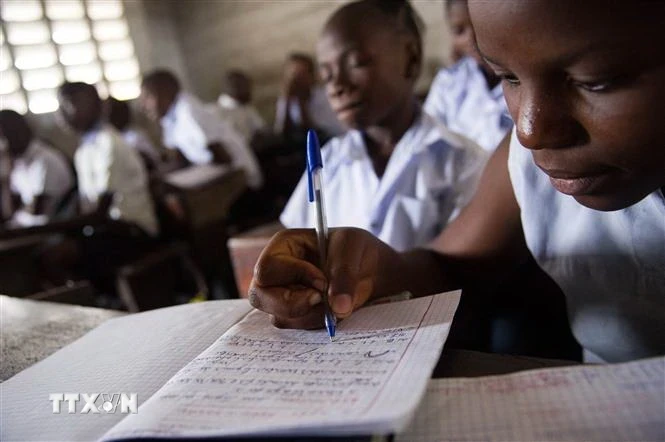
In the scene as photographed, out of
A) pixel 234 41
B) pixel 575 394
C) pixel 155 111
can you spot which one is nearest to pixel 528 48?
pixel 575 394

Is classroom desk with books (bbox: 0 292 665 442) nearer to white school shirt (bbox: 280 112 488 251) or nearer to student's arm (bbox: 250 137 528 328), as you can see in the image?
student's arm (bbox: 250 137 528 328)

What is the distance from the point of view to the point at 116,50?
5391 millimetres

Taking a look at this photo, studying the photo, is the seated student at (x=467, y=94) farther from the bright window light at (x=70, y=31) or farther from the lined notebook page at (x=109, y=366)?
the bright window light at (x=70, y=31)

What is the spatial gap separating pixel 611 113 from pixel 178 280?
254 centimetres

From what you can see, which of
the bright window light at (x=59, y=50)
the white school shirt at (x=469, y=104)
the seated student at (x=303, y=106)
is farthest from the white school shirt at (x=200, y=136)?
the bright window light at (x=59, y=50)

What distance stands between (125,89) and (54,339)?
530cm

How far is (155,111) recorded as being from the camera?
11.7 ft

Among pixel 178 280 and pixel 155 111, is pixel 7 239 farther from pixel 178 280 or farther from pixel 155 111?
pixel 155 111

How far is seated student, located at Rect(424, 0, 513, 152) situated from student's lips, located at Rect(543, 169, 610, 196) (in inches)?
49.9

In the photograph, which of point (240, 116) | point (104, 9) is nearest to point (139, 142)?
point (240, 116)

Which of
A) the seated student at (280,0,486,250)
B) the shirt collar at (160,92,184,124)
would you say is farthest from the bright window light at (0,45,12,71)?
the seated student at (280,0,486,250)

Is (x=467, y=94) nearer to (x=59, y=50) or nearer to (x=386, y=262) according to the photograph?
(x=386, y=262)

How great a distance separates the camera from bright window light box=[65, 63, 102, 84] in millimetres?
5029

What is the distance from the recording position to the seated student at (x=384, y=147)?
116 cm
